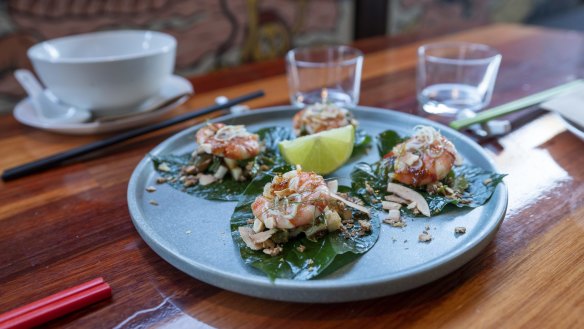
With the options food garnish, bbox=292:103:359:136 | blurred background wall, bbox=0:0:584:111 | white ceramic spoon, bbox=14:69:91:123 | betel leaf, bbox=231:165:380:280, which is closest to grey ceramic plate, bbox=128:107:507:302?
betel leaf, bbox=231:165:380:280

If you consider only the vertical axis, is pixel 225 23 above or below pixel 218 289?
below

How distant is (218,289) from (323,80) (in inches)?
34.2

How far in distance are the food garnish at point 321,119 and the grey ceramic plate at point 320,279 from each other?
11cm

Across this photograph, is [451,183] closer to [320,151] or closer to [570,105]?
[320,151]

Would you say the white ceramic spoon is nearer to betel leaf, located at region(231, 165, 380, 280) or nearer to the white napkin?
betel leaf, located at region(231, 165, 380, 280)

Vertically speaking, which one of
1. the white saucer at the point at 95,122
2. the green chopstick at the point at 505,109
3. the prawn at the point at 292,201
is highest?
the prawn at the point at 292,201

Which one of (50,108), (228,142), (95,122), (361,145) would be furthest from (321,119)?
(50,108)

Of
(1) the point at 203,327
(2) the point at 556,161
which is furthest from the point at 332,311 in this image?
(2) the point at 556,161

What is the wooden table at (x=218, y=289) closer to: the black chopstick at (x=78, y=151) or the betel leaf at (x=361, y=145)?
the black chopstick at (x=78, y=151)

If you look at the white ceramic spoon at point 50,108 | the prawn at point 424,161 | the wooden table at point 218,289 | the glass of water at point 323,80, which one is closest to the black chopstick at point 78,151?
the wooden table at point 218,289

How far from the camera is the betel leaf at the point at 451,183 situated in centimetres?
83

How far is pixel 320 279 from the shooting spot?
2.17 feet

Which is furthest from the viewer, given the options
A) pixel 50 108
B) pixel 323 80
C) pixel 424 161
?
pixel 323 80

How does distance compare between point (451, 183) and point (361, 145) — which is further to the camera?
point (361, 145)
